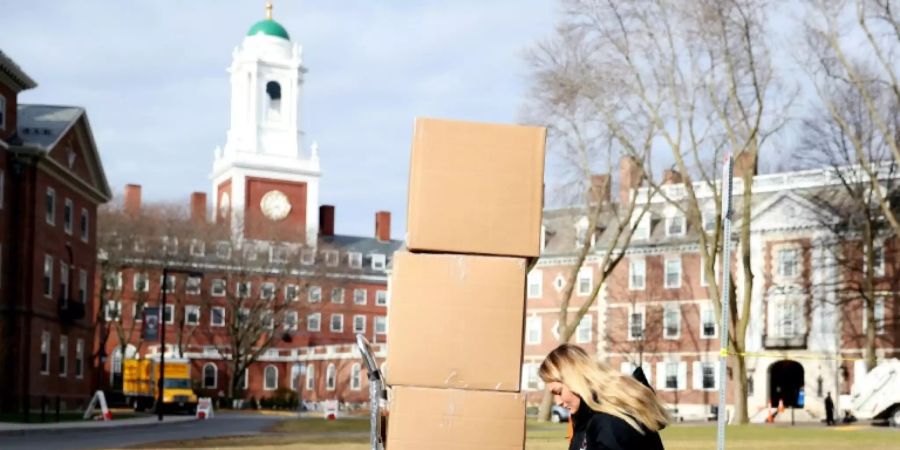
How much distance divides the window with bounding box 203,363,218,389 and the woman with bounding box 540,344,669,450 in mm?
96055

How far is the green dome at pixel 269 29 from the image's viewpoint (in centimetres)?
11856

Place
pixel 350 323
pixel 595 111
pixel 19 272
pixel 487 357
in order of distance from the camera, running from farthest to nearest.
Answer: pixel 350 323, pixel 19 272, pixel 595 111, pixel 487 357

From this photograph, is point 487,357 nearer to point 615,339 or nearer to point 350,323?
point 615,339

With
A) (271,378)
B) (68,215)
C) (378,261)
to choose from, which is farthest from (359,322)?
(68,215)

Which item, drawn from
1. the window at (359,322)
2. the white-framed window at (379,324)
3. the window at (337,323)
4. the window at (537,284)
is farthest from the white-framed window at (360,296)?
the window at (537,284)

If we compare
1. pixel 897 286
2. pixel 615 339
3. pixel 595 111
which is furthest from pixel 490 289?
pixel 615 339

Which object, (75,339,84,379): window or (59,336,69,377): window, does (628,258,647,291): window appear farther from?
(59,336,69,377): window

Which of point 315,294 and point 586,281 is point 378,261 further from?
point 586,281

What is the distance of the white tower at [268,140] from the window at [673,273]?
39.8 meters

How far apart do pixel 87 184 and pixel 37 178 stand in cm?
688

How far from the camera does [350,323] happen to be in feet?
363

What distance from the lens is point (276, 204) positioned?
11219 cm

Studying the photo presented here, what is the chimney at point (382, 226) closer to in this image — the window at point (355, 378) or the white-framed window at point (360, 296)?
the white-framed window at point (360, 296)

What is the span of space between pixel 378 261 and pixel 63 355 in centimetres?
6215
